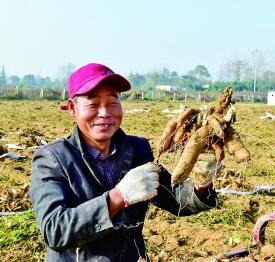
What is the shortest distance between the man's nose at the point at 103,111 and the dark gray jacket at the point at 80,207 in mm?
157

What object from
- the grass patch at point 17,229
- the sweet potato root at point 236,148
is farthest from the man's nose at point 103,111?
the grass patch at point 17,229

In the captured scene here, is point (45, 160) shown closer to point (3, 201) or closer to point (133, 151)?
point (133, 151)

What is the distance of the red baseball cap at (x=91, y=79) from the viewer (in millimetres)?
2137

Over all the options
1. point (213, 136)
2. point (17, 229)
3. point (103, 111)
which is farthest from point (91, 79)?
point (17, 229)

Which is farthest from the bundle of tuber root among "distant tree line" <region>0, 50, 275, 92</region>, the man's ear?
"distant tree line" <region>0, 50, 275, 92</region>

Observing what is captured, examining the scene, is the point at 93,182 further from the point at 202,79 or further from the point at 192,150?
the point at 202,79

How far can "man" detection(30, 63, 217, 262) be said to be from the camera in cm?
202

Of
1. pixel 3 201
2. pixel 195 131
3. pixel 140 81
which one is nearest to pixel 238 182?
pixel 3 201

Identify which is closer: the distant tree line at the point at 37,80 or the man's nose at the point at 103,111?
the man's nose at the point at 103,111

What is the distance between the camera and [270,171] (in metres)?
7.61

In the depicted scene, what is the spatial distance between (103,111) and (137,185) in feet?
1.20

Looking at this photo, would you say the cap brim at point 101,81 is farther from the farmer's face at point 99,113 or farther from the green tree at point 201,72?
the green tree at point 201,72

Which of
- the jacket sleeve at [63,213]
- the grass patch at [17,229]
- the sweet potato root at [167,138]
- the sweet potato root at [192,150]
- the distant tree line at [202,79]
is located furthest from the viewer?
the distant tree line at [202,79]

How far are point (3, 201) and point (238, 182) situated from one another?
2.81 meters
